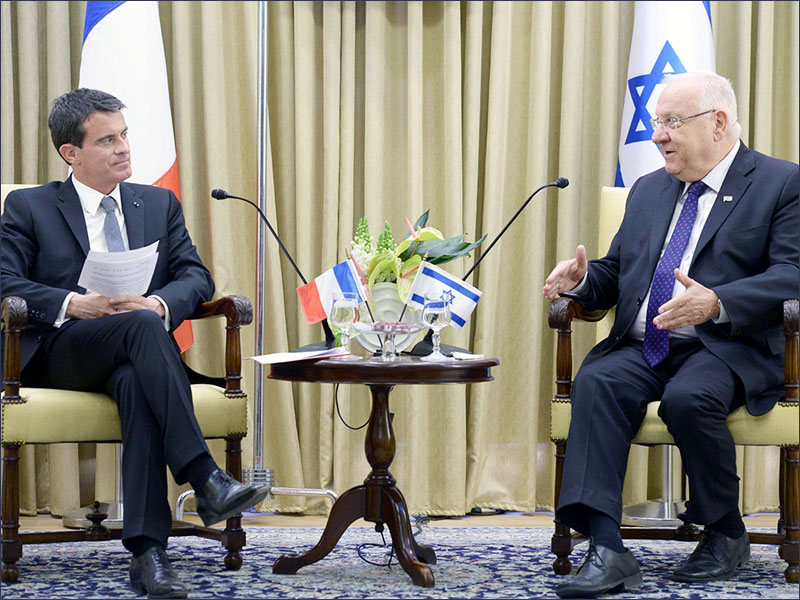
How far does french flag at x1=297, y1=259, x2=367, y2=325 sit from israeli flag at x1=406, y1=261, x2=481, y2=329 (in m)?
0.14

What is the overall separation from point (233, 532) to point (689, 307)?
135cm

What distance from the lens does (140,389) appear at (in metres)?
2.40

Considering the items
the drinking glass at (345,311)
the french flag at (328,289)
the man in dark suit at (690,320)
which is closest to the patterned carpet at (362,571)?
the man in dark suit at (690,320)

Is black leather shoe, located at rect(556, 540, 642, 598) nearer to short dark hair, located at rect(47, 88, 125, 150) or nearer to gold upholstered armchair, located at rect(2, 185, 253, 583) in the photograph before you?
gold upholstered armchair, located at rect(2, 185, 253, 583)

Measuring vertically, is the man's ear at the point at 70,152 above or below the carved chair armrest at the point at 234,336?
above

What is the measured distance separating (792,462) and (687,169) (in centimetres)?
86

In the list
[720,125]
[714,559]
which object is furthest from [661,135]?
[714,559]

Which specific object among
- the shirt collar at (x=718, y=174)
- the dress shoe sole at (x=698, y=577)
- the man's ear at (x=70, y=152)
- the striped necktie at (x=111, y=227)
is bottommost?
the dress shoe sole at (x=698, y=577)

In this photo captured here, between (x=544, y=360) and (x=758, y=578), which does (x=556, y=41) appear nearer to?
(x=544, y=360)

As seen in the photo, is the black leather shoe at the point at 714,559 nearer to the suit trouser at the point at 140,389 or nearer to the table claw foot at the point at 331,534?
the table claw foot at the point at 331,534

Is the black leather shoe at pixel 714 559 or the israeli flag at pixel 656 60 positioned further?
the israeli flag at pixel 656 60

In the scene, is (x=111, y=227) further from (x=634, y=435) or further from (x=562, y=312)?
(x=634, y=435)

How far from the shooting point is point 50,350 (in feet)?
8.46

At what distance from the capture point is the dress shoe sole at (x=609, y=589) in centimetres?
222
